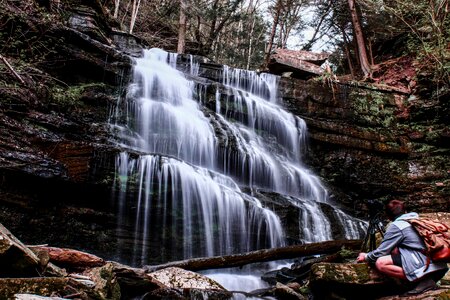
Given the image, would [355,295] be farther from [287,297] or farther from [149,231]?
[149,231]

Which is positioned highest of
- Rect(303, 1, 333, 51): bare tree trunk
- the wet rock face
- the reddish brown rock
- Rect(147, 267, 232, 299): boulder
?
Rect(303, 1, 333, 51): bare tree trunk

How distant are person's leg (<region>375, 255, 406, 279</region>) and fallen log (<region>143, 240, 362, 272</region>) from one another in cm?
271

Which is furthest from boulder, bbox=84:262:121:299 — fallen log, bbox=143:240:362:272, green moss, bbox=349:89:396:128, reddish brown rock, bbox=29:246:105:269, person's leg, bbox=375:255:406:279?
green moss, bbox=349:89:396:128

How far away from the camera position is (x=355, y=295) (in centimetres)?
470

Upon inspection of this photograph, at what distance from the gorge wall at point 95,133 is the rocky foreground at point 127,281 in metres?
2.69

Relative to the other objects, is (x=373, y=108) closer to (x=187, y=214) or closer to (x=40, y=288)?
(x=187, y=214)

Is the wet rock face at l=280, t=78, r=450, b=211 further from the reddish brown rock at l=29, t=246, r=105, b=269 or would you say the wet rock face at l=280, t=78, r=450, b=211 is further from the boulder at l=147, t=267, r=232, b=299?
the reddish brown rock at l=29, t=246, r=105, b=269

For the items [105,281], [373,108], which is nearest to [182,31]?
[373,108]

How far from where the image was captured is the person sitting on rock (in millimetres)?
4133

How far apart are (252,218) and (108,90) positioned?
6.56m

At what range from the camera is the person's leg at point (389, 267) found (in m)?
4.20

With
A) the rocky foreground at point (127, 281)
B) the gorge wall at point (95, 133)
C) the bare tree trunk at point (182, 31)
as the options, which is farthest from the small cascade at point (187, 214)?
the bare tree trunk at point (182, 31)

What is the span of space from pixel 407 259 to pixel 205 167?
7092 millimetres

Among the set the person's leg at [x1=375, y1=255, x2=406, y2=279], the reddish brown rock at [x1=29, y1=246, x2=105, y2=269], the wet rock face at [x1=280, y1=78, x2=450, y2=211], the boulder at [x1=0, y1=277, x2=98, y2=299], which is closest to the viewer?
the boulder at [x1=0, y1=277, x2=98, y2=299]
